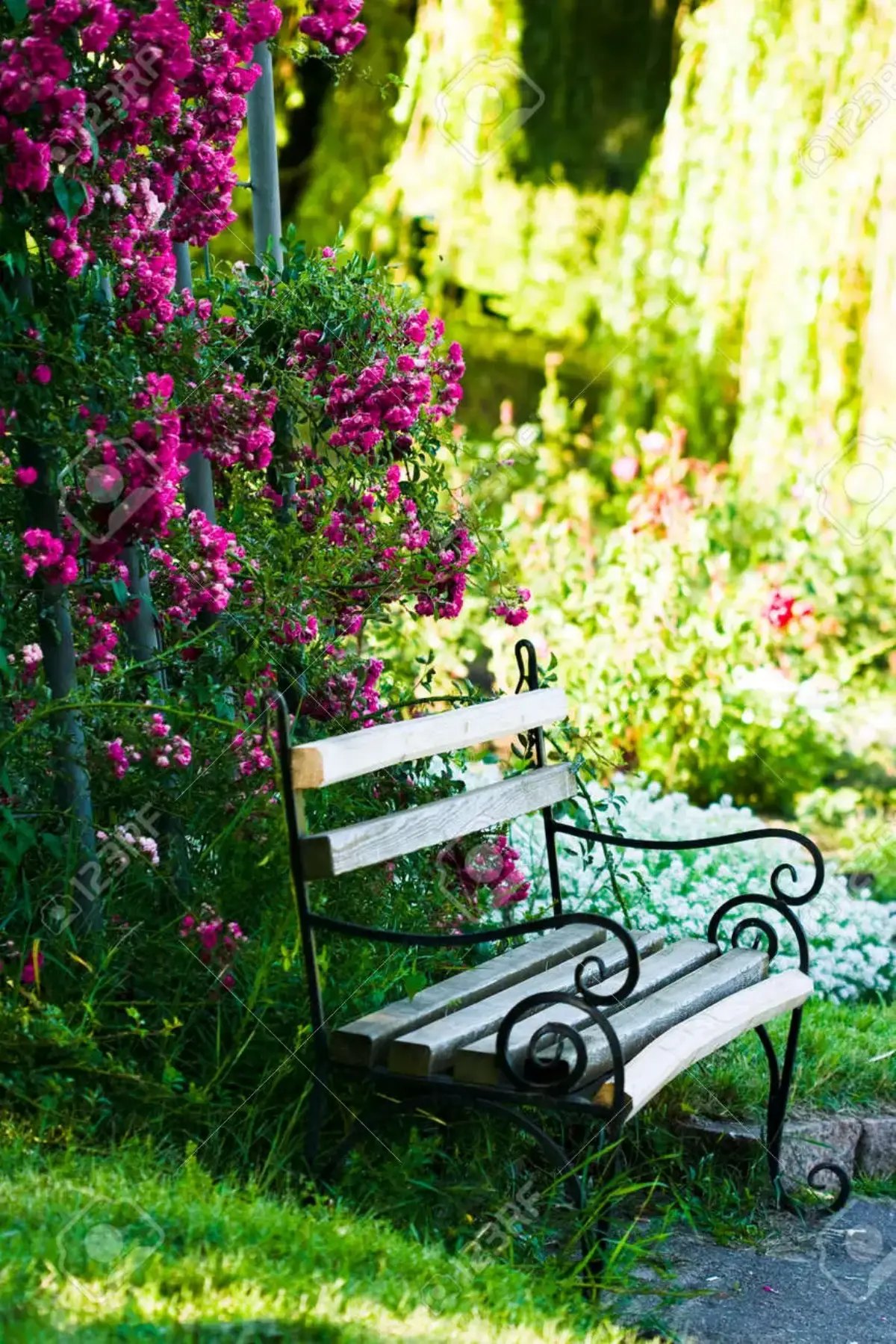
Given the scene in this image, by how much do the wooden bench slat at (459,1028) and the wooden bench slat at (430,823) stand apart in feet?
0.99

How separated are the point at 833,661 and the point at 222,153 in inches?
162

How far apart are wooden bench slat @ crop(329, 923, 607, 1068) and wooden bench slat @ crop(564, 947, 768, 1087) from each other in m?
0.24

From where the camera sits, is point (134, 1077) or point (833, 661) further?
point (833, 661)

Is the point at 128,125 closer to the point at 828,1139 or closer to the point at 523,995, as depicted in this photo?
the point at 523,995

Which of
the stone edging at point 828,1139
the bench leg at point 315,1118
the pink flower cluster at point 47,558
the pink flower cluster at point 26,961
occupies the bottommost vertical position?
the stone edging at point 828,1139

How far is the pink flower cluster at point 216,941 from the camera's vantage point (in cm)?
291

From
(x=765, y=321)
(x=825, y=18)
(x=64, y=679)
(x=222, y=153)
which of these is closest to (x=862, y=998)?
(x=64, y=679)

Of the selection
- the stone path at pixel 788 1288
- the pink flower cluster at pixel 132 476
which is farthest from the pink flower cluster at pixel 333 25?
the stone path at pixel 788 1288

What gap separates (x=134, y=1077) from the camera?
277cm

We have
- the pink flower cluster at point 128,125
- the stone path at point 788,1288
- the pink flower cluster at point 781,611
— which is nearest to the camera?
the pink flower cluster at point 128,125

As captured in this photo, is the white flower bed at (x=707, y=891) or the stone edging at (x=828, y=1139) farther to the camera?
the white flower bed at (x=707, y=891)

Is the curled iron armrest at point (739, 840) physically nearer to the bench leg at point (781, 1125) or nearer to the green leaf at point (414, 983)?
the bench leg at point (781, 1125)

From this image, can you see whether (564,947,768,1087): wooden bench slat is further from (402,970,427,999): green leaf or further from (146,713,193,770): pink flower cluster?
(146,713,193,770): pink flower cluster

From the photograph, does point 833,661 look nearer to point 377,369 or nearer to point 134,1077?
point 377,369
